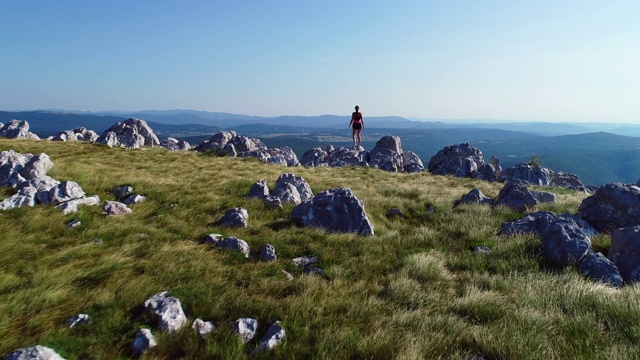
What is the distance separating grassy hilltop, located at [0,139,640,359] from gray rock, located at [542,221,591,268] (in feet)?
1.14

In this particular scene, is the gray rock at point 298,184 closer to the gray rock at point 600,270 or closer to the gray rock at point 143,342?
the gray rock at point 600,270

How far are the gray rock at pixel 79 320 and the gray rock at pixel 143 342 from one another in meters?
0.96

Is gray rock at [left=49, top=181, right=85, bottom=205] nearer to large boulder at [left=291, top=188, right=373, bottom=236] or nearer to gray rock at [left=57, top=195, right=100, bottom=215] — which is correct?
gray rock at [left=57, top=195, right=100, bottom=215]

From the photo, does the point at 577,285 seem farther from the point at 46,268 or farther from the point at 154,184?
the point at 154,184

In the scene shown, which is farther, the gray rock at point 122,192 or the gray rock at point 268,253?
the gray rock at point 122,192

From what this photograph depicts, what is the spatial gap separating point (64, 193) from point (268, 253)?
7871 mm

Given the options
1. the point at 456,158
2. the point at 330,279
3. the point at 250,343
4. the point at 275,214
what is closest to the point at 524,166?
the point at 456,158

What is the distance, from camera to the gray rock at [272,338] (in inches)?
190

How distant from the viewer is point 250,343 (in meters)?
5.07

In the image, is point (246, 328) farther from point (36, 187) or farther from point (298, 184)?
point (36, 187)

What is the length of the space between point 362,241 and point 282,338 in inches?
199

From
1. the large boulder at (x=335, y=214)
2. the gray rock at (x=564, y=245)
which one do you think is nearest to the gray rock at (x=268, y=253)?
the large boulder at (x=335, y=214)

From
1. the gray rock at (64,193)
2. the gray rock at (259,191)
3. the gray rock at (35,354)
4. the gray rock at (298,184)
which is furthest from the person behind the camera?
the gray rock at (298,184)

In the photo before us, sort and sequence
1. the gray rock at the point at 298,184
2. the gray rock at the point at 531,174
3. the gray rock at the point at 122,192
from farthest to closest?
the gray rock at the point at 531,174
the gray rock at the point at 298,184
the gray rock at the point at 122,192
